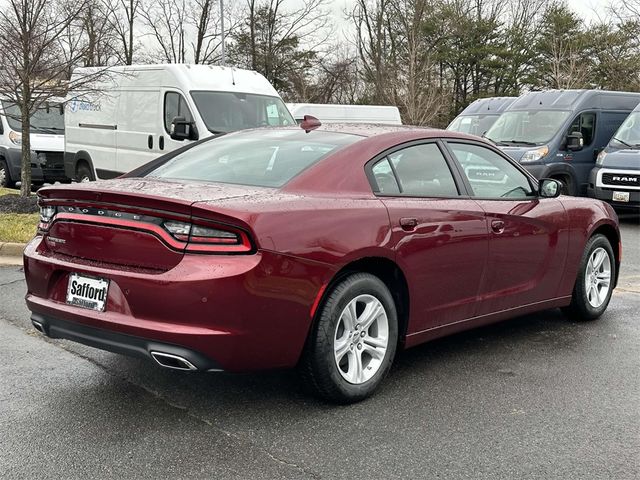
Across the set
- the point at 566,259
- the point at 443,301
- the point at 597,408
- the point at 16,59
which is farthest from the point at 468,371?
the point at 16,59

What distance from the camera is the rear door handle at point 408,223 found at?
4.09m

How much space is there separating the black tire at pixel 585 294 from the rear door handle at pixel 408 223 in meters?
2.04

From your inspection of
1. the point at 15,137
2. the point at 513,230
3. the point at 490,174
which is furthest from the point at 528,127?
the point at 15,137

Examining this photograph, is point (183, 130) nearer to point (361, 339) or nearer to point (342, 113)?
point (361, 339)

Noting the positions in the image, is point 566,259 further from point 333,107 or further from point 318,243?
point 333,107

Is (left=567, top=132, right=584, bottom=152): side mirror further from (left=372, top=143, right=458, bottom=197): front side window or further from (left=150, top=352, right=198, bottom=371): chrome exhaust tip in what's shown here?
(left=150, top=352, right=198, bottom=371): chrome exhaust tip

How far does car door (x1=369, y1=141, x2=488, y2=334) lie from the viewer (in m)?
4.14

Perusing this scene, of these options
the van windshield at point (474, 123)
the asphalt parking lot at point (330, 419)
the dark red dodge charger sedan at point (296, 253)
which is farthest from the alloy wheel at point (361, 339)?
→ the van windshield at point (474, 123)

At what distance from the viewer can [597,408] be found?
3953 millimetres

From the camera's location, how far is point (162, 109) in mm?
12031

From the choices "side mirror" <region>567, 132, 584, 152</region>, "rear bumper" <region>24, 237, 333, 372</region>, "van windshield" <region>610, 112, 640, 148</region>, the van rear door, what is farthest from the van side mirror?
"rear bumper" <region>24, 237, 333, 372</region>

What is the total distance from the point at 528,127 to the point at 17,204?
917 centimetres

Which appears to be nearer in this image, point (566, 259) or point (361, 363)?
point (361, 363)

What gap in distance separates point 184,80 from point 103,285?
344 inches
